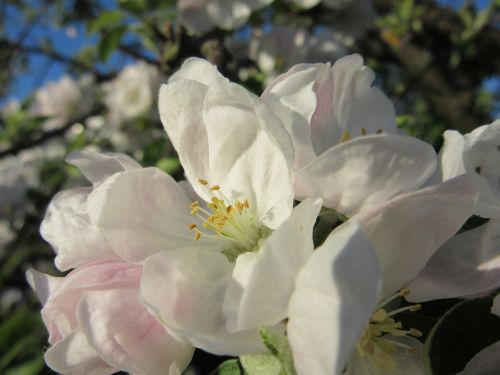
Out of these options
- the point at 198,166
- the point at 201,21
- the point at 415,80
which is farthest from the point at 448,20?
the point at 198,166

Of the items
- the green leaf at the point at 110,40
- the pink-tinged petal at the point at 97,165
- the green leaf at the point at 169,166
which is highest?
the pink-tinged petal at the point at 97,165

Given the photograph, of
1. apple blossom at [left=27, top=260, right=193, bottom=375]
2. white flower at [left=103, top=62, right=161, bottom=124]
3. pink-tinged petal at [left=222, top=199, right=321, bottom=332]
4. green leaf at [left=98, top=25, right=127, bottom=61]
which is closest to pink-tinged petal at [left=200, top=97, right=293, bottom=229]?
pink-tinged petal at [left=222, top=199, right=321, bottom=332]

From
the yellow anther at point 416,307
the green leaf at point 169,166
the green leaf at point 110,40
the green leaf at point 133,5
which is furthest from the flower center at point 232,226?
the green leaf at point 110,40

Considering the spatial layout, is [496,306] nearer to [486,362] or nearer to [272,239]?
[486,362]

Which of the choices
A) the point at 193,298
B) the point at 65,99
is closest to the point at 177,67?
the point at 193,298

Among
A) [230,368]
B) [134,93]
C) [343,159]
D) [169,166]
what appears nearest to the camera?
[343,159]

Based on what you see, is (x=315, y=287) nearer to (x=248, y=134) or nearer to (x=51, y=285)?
(x=248, y=134)

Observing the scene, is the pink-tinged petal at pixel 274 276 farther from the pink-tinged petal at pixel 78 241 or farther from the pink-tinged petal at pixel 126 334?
the pink-tinged petal at pixel 78 241

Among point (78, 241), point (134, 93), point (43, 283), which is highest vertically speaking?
point (78, 241)
